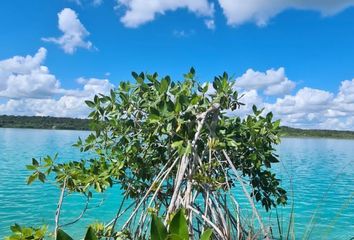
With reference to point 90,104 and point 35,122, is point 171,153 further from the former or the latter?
point 35,122

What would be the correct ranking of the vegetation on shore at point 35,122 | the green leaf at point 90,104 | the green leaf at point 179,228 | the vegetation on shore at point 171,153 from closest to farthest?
the green leaf at point 179,228 < the vegetation on shore at point 171,153 < the green leaf at point 90,104 < the vegetation on shore at point 35,122

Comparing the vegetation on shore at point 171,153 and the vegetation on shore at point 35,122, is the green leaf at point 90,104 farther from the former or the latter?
the vegetation on shore at point 35,122

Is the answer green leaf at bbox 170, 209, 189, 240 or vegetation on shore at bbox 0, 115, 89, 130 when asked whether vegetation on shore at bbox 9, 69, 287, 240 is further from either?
vegetation on shore at bbox 0, 115, 89, 130

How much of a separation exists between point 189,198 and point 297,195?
43.8ft

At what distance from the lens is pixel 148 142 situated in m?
3.40

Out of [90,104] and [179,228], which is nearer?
[179,228]

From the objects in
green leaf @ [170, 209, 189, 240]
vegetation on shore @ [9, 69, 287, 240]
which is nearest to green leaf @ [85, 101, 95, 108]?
vegetation on shore @ [9, 69, 287, 240]

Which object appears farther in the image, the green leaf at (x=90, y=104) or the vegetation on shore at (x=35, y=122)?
the vegetation on shore at (x=35, y=122)

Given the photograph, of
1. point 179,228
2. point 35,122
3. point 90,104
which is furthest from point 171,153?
point 35,122

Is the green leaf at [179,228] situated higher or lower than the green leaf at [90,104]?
lower

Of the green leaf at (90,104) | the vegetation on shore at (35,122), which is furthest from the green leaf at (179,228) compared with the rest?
the vegetation on shore at (35,122)

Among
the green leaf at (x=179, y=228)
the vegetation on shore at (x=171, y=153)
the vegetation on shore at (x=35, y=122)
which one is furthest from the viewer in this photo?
the vegetation on shore at (x=35, y=122)

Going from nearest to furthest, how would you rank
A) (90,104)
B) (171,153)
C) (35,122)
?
(171,153) → (90,104) → (35,122)

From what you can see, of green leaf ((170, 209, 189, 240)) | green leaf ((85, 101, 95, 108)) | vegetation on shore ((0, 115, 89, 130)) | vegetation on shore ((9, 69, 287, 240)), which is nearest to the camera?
green leaf ((170, 209, 189, 240))
